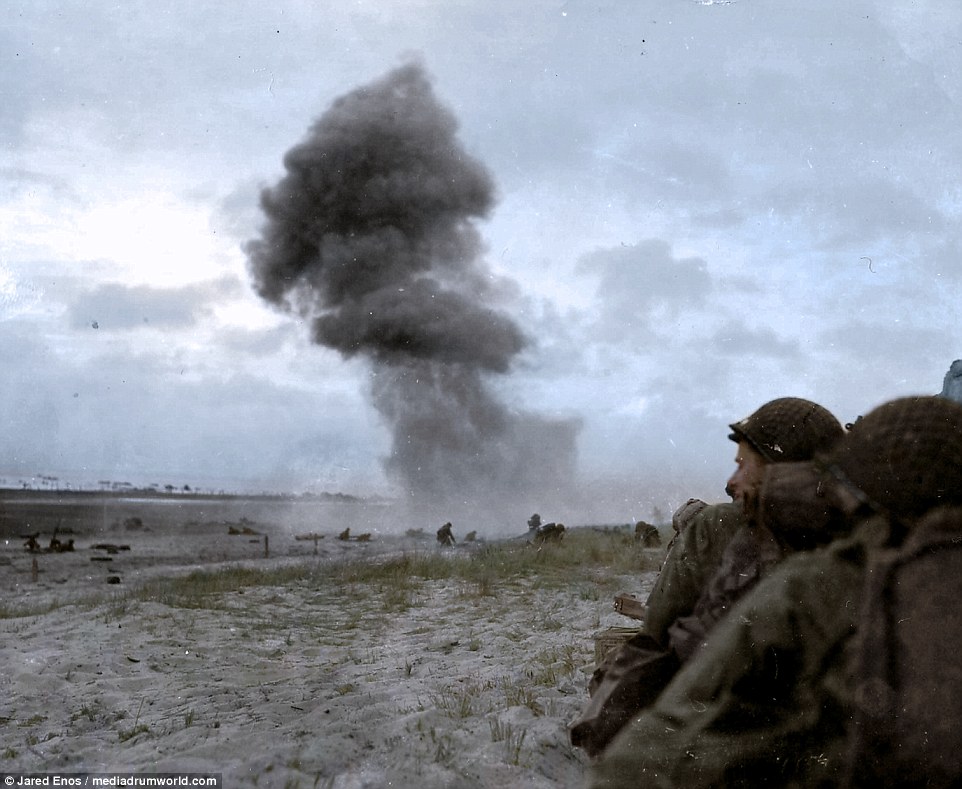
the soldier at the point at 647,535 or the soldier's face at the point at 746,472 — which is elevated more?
the soldier's face at the point at 746,472

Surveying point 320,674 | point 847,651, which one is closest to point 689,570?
point 847,651

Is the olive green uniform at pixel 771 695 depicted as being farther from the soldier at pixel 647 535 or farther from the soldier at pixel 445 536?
the soldier at pixel 445 536

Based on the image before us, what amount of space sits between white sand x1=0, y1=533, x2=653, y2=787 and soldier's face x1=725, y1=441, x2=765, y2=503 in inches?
58.3

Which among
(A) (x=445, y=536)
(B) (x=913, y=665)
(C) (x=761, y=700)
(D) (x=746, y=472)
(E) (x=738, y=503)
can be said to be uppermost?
(D) (x=746, y=472)

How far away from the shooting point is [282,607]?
8898 mm

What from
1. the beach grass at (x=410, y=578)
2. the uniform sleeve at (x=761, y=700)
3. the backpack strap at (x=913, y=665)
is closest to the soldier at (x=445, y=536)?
the beach grass at (x=410, y=578)

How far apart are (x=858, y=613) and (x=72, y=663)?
20.4ft

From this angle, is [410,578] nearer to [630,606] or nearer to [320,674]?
[320,674]

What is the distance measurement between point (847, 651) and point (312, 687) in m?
4.05

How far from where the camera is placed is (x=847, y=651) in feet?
5.10

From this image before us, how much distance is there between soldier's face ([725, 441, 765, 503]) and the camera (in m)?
2.52

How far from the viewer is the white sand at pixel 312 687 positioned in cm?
324

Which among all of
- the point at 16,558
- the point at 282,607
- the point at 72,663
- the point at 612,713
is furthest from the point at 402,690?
the point at 16,558

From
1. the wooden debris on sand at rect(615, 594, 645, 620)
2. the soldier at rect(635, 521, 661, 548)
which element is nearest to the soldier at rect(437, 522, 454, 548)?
the soldier at rect(635, 521, 661, 548)
